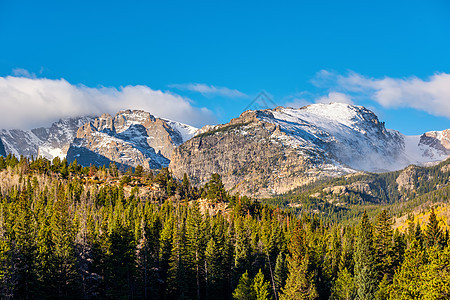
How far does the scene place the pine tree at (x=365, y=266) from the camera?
81000mm

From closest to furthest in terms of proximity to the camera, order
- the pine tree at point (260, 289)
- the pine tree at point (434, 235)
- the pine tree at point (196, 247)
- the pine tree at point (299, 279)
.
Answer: the pine tree at point (260, 289) → the pine tree at point (299, 279) → the pine tree at point (196, 247) → the pine tree at point (434, 235)

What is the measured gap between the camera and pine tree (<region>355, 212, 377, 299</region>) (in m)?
81.0

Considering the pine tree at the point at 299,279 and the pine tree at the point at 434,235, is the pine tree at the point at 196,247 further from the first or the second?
the pine tree at the point at 434,235

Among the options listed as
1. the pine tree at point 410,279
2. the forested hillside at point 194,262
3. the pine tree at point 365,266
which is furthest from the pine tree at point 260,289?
the pine tree at point 410,279

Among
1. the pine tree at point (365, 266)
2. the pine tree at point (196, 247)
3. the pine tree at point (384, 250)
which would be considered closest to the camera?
the pine tree at point (365, 266)

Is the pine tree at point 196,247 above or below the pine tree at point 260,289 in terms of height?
above

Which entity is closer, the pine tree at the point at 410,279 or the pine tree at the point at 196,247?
the pine tree at the point at 410,279

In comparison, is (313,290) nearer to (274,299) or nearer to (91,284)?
(274,299)

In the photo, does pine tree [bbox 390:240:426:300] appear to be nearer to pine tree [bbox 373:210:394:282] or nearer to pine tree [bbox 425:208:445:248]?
pine tree [bbox 373:210:394:282]

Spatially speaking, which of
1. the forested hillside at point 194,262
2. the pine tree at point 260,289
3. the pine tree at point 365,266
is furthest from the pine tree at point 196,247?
the pine tree at point 365,266

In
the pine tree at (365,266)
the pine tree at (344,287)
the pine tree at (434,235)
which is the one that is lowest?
the pine tree at (344,287)

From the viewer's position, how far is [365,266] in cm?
8462

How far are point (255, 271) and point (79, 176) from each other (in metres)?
118

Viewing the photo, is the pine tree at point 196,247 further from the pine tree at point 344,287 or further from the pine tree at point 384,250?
the pine tree at point 384,250
